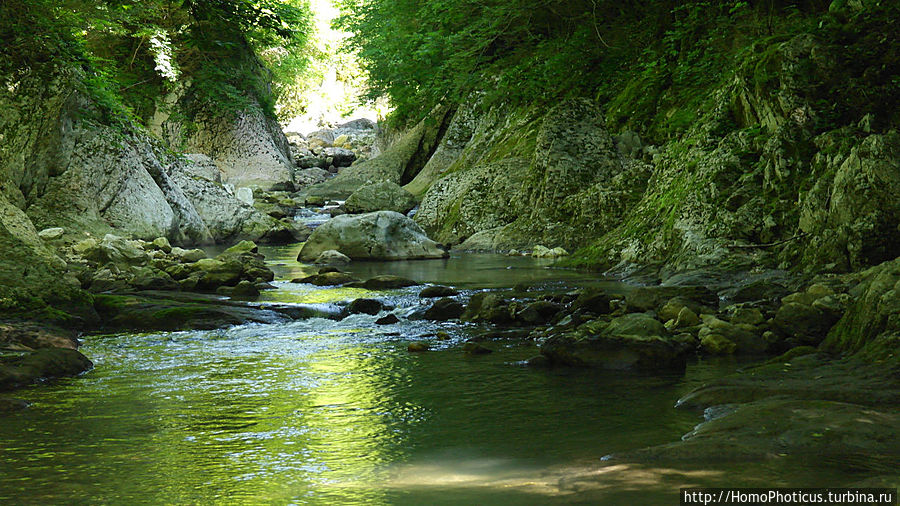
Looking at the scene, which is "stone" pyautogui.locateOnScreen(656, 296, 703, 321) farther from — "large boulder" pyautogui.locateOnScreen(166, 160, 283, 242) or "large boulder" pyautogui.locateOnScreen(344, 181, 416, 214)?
"large boulder" pyautogui.locateOnScreen(344, 181, 416, 214)

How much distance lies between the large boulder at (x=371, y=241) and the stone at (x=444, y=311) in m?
6.85

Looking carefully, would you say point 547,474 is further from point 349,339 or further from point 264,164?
point 264,164

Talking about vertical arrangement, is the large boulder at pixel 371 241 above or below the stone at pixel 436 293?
above

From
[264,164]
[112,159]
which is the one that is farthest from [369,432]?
[264,164]

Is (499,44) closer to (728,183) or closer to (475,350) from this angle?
(728,183)

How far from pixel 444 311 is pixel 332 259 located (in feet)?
21.9

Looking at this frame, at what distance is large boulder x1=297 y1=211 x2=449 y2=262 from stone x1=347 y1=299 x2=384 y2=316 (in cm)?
630

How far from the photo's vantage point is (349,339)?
7.29m

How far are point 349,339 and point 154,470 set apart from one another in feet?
12.2

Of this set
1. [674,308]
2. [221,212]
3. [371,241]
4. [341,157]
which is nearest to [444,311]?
[674,308]

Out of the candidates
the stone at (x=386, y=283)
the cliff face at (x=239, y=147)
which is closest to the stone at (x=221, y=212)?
the stone at (x=386, y=283)

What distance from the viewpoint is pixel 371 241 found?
1539 cm

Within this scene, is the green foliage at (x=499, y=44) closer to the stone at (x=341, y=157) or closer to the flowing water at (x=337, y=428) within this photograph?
the flowing water at (x=337, y=428)

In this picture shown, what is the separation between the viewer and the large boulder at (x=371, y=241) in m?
15.3
